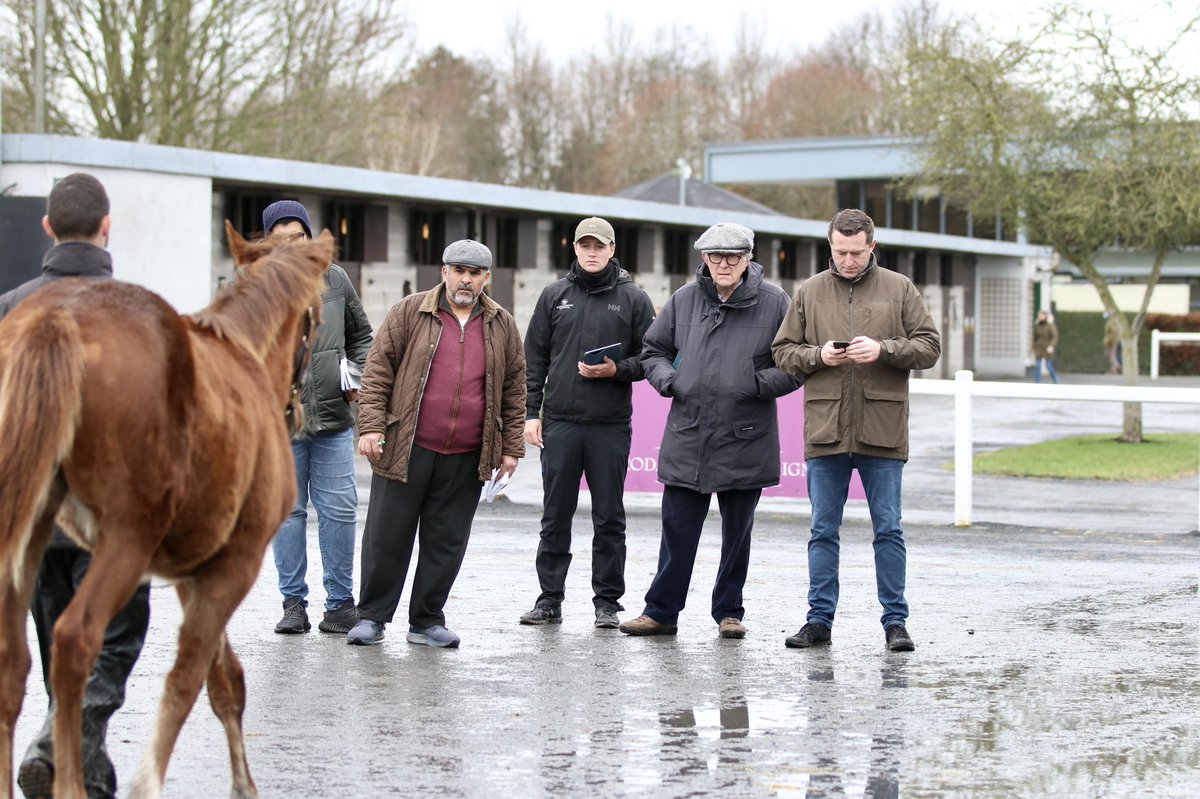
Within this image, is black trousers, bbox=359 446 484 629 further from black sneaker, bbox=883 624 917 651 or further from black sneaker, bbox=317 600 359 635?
black sneaker, bbox=883 624 917 651

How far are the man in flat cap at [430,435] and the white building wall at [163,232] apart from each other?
13397 millimetres

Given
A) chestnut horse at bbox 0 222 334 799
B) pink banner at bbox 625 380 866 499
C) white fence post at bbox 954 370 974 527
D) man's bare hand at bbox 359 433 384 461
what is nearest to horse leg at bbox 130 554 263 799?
chestnut horse at bbox 0 222 334 799

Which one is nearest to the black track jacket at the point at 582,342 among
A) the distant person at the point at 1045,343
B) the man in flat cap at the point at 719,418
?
the man in flat cap at the point at 719,418

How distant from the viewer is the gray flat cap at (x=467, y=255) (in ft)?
27.2

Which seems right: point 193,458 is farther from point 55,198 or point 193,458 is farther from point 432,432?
point 432,432

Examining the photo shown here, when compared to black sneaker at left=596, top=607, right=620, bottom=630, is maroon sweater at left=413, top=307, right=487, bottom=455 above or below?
above

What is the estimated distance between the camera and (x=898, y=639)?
8.23 meters

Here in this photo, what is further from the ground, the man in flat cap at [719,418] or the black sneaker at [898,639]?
the man in flat cap at [719,418]

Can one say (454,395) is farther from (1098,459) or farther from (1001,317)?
(1001,317)

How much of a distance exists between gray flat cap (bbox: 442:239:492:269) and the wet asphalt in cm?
193

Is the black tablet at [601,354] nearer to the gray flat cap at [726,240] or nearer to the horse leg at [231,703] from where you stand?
the gray flat cap at [726,240]

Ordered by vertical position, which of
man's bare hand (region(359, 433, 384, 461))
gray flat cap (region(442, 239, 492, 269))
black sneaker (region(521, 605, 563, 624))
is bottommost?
black sneaker (region(521, 605, 563, 624))

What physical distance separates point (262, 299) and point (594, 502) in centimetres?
375

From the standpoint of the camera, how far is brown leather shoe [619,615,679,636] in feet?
28.5
